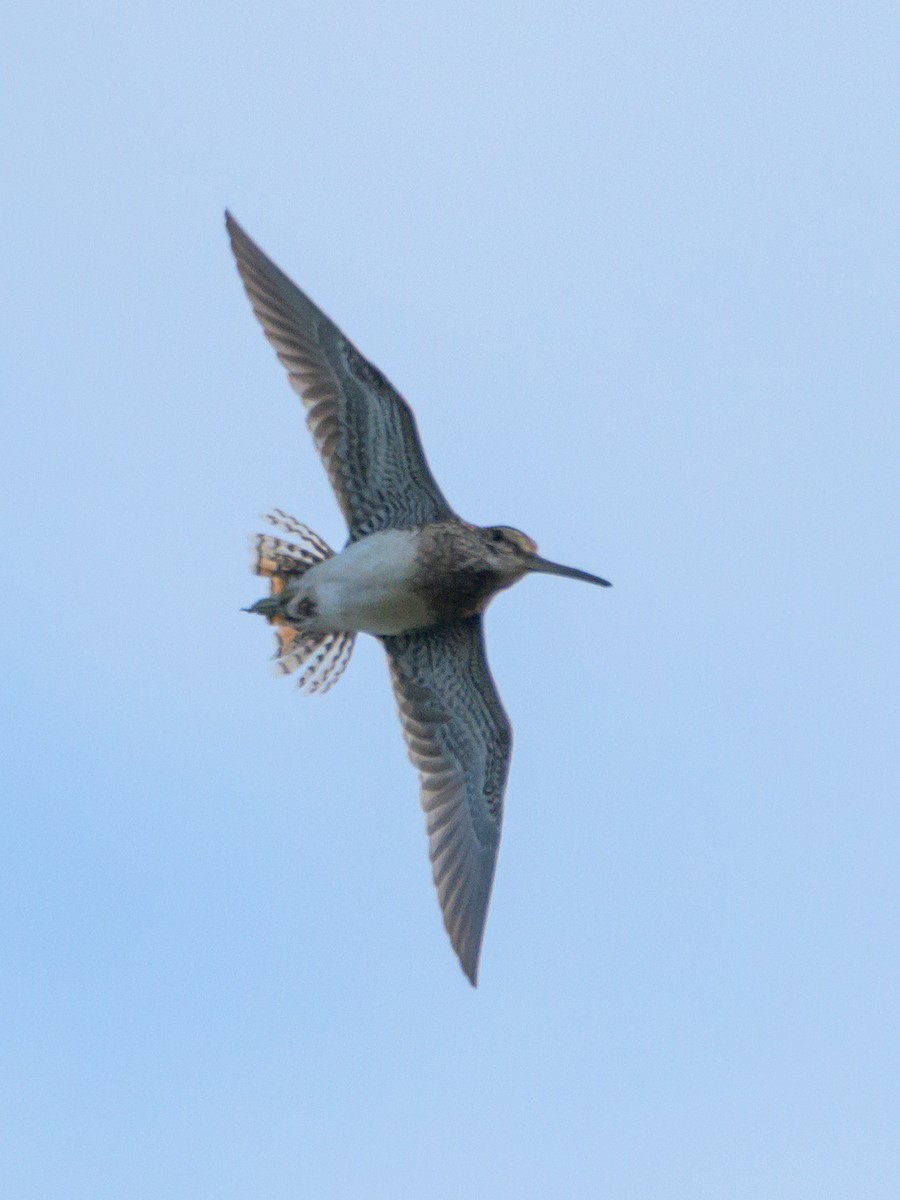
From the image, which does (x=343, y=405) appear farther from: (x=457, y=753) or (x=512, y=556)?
(x=457, y=753)

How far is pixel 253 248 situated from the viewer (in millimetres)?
10062

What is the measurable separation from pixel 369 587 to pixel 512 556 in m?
0.79

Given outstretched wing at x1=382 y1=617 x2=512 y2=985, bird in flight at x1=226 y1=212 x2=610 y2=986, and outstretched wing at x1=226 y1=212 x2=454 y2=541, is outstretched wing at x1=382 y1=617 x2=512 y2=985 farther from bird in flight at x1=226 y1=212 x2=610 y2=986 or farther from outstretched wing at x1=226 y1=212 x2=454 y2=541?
outstretched wing at x1=226 y1=212 x2=454 y2=541

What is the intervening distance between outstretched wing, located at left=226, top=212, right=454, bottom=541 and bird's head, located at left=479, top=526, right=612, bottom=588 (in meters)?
0.39

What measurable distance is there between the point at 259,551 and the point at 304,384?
3.36 feet

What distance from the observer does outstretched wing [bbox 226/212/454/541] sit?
10.1 m

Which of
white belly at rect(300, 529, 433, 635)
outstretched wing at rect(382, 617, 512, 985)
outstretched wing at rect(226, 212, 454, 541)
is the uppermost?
outstretched wing at rect(226, 212, 454, 541)

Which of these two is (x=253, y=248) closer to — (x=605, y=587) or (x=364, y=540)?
(x=364, y=540)

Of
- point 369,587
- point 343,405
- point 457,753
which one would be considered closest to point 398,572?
point 369,587

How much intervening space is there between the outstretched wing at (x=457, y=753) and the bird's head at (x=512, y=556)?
1.34 feet

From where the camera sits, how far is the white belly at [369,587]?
1000 cm

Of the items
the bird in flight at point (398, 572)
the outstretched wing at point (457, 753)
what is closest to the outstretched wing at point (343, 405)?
the bird in flight at point (398, 572)

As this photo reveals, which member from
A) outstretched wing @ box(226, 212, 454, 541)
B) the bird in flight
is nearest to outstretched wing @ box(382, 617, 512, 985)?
the bird in flight

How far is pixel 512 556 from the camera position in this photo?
10.2 meters
